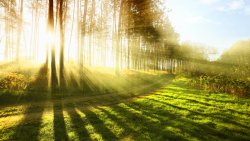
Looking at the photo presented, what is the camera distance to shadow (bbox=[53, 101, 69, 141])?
7.40m

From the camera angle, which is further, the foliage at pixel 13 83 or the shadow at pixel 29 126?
the foliage at pixel 13 83

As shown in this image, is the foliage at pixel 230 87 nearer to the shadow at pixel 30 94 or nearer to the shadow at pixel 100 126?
the shadow at pixel 100 126

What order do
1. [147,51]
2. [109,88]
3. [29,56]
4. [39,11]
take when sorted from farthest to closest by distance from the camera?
[147,51], [29,56], [39,11], [109,88]

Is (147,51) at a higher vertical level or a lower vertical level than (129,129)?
higher

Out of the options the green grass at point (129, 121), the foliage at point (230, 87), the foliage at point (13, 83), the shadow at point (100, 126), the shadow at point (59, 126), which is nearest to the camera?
the shadow at point (59, 126)

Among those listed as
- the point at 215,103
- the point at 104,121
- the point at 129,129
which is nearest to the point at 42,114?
the point at 104,121

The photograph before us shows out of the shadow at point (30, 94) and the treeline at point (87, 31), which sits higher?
the treeline at point (87, 31)

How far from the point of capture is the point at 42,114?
34.4ft

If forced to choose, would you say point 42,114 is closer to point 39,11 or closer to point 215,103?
point 215,103

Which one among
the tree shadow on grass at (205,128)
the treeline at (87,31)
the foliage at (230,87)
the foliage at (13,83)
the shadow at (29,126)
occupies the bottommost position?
the tree shadow on grass at (205,128)

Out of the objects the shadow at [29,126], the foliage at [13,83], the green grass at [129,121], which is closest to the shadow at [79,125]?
the green grass at [129,121]

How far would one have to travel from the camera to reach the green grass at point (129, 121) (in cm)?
763

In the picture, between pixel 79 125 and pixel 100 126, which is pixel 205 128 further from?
pixel 79 125

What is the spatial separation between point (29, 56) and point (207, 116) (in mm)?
34664
